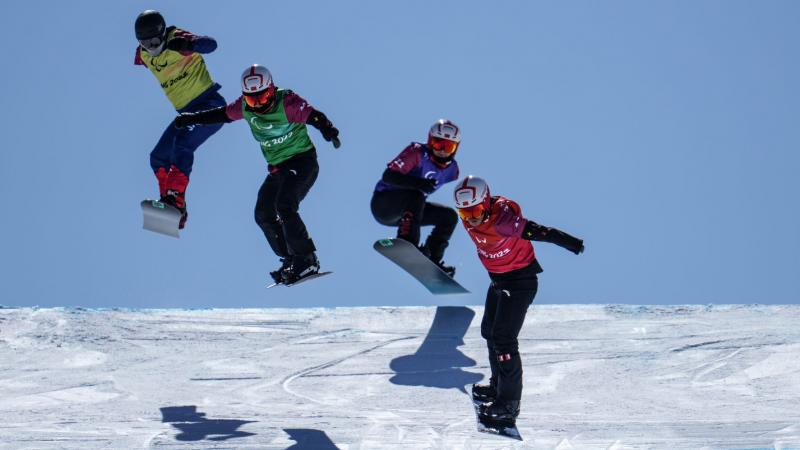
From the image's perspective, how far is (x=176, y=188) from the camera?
15703 mm

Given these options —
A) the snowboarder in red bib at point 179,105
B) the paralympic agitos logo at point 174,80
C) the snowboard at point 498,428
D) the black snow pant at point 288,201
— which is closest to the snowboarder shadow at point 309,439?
the snowboard at point 498,428

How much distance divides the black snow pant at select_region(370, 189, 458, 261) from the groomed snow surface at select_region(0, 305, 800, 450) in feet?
3.67

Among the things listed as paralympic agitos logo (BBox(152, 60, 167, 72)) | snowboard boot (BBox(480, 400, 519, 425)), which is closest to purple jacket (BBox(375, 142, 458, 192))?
paralympic agitos logo (BBox(152, 60, 167, 72))

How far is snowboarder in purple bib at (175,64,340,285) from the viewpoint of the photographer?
14.8m

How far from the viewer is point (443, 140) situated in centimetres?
1593

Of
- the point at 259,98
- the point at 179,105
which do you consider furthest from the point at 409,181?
the point at 179,105

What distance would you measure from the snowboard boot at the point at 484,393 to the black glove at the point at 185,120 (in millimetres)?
4120

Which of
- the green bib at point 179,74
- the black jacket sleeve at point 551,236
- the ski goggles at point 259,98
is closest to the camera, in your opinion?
the black jacket sleeve at point 551,236

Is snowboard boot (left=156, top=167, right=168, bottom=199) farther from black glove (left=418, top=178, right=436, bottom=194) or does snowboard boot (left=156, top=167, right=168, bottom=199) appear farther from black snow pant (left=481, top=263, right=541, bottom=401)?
black snow pant (left=481, top=263, right=541, bottom=401)

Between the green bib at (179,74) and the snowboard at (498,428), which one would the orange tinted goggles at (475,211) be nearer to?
the snowboard at (498,428)

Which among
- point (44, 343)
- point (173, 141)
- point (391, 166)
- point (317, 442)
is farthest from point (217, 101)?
point (317, 442)

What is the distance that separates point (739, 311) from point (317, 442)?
7.03m

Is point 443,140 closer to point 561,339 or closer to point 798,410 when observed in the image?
point 561,339

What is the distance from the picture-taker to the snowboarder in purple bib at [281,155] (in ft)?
48.6
